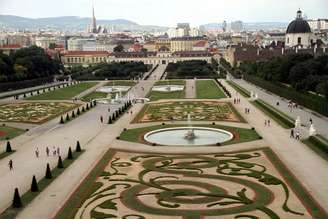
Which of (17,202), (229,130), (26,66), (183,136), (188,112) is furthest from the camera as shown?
(26,66)

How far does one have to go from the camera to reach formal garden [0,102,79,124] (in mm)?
53269

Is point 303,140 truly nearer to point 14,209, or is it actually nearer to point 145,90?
point 14,209

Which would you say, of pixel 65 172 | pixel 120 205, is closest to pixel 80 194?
pixel 120 205

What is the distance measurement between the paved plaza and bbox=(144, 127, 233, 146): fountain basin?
6.85ft

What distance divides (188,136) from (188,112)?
48.3 ft

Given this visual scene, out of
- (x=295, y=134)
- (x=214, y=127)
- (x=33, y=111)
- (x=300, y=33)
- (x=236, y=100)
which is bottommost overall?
(x=33, y=111)

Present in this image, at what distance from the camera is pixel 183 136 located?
41.4 m

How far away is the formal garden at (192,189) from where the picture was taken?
22141 mm

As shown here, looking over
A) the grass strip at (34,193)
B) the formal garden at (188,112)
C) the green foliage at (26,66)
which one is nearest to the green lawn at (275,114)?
the formal garden at (188,112)

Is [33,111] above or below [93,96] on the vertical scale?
above

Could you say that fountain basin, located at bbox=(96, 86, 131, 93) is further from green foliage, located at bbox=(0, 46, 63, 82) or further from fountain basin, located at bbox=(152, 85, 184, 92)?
green foliage, located at bbox=(0, 46, 63, 82)

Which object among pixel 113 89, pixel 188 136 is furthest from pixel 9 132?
pixel 113 89

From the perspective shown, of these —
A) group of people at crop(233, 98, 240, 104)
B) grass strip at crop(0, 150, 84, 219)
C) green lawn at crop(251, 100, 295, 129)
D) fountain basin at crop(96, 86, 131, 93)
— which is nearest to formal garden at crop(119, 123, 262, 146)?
green lawn at crop(251, 100, 295, 129)

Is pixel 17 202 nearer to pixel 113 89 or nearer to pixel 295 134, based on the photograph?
pixel 295 134
